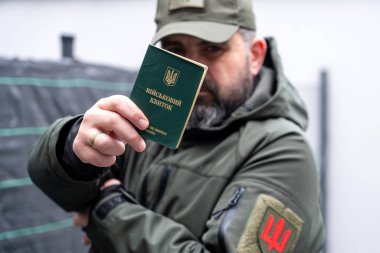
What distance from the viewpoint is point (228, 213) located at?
1231 millimetres

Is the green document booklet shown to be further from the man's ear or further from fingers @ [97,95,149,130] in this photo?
the man's ear

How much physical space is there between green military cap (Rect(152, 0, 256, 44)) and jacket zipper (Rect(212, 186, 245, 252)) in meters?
0.49

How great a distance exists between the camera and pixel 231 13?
4.96 feet

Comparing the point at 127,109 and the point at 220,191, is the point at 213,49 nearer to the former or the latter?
the point at 220,191

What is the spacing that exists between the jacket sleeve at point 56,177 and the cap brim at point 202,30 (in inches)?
17.1


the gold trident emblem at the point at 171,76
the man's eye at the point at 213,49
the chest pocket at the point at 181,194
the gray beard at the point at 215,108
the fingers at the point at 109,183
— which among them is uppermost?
the gold trident emblem at the point at 171,76

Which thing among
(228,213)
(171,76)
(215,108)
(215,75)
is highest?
(171,76)

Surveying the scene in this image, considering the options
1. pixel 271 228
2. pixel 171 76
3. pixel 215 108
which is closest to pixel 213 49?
pixel 215 108

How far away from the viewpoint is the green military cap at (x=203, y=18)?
1.45m

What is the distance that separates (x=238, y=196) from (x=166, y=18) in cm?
65

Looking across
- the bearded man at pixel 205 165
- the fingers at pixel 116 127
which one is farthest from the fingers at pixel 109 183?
the fingers at pixel 116 127

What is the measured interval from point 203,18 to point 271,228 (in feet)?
2.28

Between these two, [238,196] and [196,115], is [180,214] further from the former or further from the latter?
[196,115]

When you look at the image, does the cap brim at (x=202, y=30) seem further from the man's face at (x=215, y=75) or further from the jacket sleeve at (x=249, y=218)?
the jacket sleeve at (x=249, y=218)
